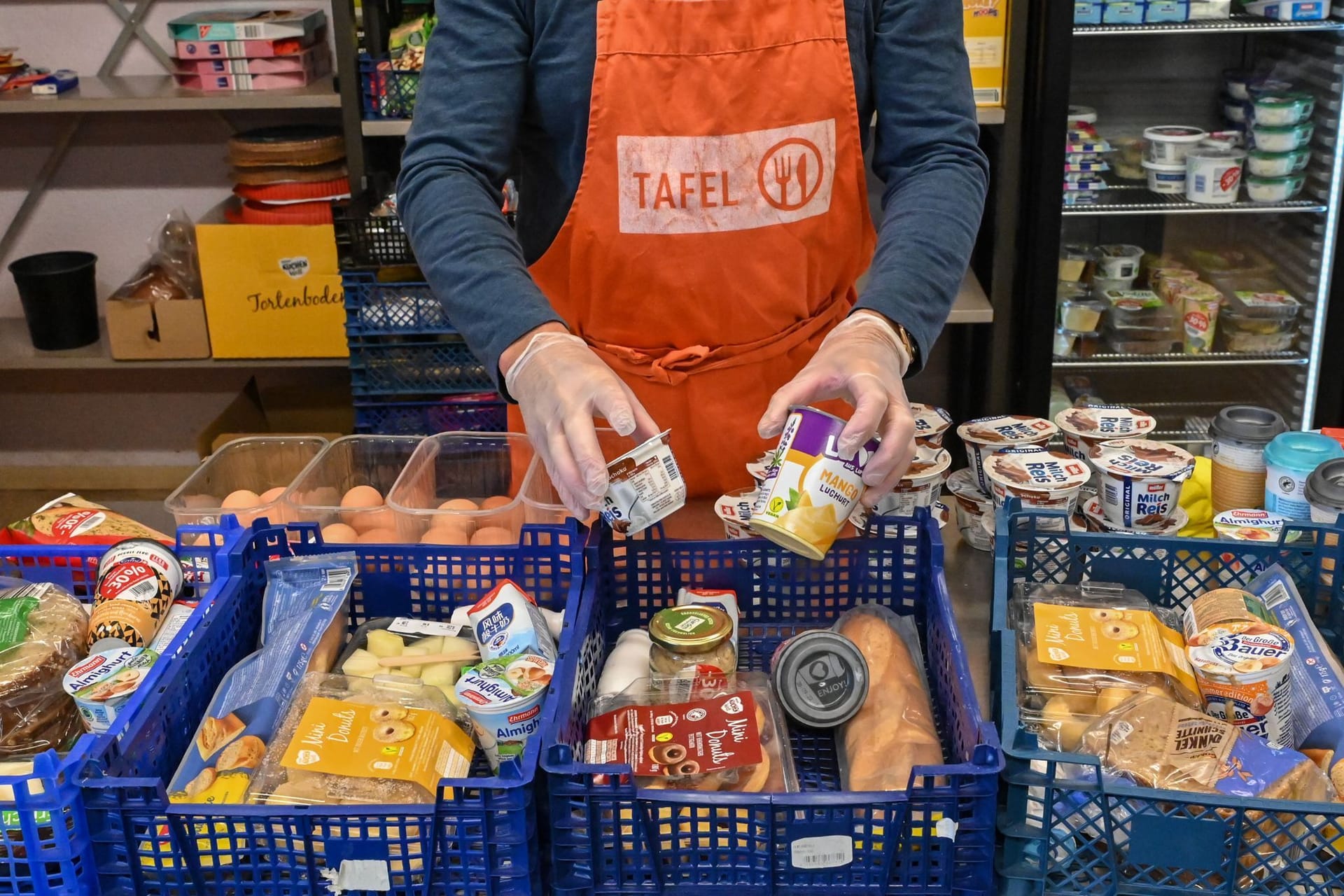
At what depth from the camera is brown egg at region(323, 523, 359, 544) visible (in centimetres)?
156

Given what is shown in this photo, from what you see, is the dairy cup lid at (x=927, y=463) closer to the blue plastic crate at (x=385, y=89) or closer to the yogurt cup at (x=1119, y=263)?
the blue plastic crate at (x=385, y=89)

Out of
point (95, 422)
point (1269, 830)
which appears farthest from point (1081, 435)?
point (95, 422)

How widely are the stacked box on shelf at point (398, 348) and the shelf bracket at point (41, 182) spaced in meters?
1.23

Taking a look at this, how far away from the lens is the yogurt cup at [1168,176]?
330 centimetres

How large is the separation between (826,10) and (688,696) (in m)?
0.87

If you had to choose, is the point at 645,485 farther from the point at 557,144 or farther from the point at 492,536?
the point at 557,144

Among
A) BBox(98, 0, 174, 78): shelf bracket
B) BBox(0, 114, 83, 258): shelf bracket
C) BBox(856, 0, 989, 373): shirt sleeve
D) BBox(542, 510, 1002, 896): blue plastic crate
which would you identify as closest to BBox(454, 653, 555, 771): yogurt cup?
BBox(542, 510, 1002, 896): blue plastic crate

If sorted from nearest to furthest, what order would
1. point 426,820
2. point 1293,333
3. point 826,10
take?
1. point 426,820
2. point 826,10
3. point 1293,333

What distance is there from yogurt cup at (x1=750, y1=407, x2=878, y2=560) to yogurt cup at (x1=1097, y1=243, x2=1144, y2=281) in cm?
254

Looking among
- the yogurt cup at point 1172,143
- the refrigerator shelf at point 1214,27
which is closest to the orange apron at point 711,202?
the refrigerator shelf at point 1214,27

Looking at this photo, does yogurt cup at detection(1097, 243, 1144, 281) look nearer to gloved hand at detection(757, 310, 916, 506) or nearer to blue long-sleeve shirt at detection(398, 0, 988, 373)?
blue long-sleeve shirt at detection(398, 0, 988, 373)

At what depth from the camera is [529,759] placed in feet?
3.36

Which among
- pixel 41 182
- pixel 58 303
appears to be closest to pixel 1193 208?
pixel 58 303

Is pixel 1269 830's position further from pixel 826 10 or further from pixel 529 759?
pixel 826 10
